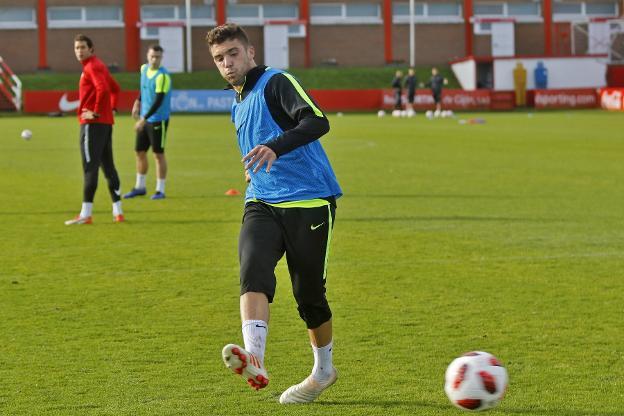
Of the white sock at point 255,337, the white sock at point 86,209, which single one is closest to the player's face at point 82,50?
the white sock at point 86,209

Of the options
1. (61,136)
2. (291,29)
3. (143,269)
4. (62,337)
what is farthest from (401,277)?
(291,29)

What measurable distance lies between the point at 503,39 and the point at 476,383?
68631 mm

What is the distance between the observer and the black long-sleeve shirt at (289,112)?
238 inches

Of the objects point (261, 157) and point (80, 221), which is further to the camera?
point (80, 221)

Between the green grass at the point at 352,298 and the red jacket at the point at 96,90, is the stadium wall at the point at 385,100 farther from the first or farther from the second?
the red jacket at the point at 96,90

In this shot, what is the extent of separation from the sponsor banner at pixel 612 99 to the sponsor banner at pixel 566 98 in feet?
2.31

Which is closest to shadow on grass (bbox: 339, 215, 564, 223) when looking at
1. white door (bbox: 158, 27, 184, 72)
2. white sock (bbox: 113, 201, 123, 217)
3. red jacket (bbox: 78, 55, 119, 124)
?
white sock (bbox: 113, 201, 123, 217)

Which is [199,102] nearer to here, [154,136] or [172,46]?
[172,46]

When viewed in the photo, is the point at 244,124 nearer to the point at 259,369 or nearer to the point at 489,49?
the point at 259,369

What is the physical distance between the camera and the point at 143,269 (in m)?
11.3

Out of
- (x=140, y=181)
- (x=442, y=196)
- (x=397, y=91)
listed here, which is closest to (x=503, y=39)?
(x=397, y=91)

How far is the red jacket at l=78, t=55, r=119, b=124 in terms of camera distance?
45.9 ft

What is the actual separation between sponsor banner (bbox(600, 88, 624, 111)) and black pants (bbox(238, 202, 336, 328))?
48.1m

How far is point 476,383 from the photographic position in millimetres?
5840
